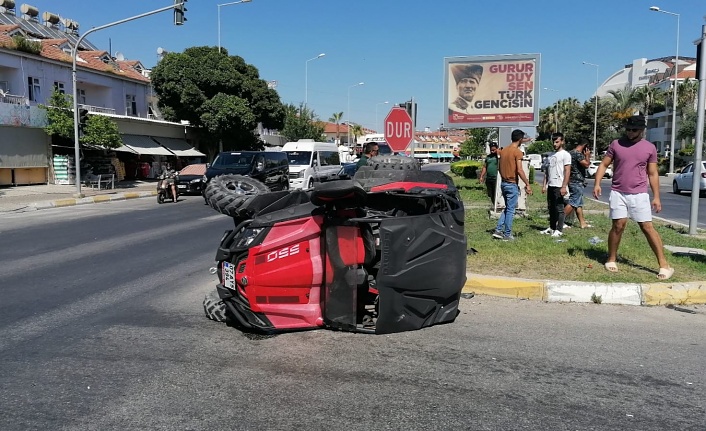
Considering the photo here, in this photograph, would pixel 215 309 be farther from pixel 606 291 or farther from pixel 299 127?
pixel 299 127

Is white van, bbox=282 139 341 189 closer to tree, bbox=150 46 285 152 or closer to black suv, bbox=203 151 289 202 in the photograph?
black suv, bbox=203 151 289 202

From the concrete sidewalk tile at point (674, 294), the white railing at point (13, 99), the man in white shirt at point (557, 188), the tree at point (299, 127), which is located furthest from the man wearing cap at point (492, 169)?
the tree at point (299, 127)

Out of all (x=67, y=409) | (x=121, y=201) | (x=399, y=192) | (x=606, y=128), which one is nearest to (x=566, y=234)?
(x=399, y=192)

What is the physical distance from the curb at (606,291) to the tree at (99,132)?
937 inches

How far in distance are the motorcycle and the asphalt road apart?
14.0m

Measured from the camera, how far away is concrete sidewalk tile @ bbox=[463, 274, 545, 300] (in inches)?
246

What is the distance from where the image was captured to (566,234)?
9.59m

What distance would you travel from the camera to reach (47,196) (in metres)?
22.7

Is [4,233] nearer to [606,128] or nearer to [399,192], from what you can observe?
[399,192]

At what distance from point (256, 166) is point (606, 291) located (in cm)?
1585

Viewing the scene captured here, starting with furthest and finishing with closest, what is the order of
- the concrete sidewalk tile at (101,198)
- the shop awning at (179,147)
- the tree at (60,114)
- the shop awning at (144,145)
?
the shop awning at (179,147) → the shop awning at (144,145) → the tree at (60,114) → the concrete sidewalk tile at (101,198)

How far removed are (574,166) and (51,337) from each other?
878cm

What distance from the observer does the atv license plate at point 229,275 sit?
15.7 ft

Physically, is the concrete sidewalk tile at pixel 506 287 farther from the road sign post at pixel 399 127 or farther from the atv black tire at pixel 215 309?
the road sign post at pixel 399 127
